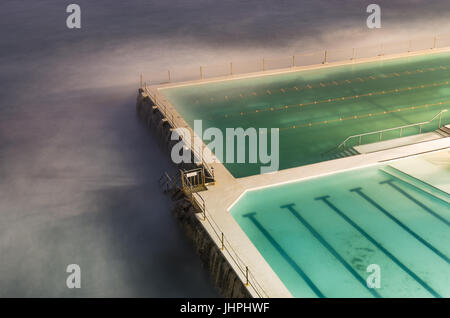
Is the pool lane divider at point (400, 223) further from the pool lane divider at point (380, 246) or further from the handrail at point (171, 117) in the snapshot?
the handrail at point (171, 117)

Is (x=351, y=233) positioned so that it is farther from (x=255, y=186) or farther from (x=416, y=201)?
(x=255, y=186)

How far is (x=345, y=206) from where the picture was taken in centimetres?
1021

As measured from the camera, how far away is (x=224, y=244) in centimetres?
899

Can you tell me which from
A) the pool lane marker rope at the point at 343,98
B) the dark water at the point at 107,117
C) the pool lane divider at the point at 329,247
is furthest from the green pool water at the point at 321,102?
the dark water at the point at 107,117

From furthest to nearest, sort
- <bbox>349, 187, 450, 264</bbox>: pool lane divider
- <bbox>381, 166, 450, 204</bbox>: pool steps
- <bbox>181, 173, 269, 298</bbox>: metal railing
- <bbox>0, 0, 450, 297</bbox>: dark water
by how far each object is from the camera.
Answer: <bbox>381, 166, 450, 204</bbox>: pool steps
<bbox>0, 0, 450, 297</bbox>: dark water
<bbox>349, 187, 450, 264</bbox>: pool lane divider
<bbox>181, 173, 269, 298</bbox>: metal railing

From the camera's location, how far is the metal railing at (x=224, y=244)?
26.5 ft

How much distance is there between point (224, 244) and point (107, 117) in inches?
339

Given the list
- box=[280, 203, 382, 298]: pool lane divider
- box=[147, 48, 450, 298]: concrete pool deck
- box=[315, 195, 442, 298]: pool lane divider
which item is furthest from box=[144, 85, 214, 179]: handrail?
box=[315, 195, 442, 298]: pool lane divider

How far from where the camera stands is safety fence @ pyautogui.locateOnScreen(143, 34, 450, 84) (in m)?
18.4

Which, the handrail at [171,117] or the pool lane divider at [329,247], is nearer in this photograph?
the pool lane divider at [329,247]

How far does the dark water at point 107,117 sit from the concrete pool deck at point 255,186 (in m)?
0.96

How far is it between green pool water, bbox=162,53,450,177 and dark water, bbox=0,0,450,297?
2.30 m

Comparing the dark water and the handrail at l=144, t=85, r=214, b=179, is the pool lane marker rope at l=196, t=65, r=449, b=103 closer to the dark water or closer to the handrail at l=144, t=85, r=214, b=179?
the handrail at l=144, t=85, r=214, b=179

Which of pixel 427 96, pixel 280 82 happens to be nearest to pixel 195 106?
pixel 280 82
